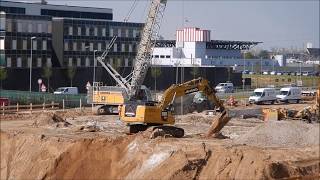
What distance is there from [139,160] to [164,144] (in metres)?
1.73

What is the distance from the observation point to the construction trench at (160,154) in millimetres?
26656

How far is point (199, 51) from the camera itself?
12538cm

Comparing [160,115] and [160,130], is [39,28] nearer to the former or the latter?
[160,115]

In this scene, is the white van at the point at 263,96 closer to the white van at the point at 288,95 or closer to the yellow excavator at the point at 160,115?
the white van at the point at 288,95

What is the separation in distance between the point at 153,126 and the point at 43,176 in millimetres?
6565

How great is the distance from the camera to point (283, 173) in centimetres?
2570

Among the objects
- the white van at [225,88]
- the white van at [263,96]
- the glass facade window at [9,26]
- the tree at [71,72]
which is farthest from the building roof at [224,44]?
the white van at [263,96]

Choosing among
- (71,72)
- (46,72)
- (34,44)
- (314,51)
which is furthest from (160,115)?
(314,51)

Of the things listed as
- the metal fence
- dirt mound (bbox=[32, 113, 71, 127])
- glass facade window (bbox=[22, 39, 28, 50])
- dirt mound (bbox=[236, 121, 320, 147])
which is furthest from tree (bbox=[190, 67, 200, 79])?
dirt mound (bbox=[236, 121, 320, 147])

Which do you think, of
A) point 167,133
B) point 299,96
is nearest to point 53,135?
point 167,133

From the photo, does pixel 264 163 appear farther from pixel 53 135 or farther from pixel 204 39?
pixel 204 39

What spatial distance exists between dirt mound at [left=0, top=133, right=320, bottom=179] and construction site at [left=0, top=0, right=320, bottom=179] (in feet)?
0.14

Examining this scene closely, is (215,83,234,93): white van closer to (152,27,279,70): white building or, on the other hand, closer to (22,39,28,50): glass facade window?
(22,39,28,50): glass facade window

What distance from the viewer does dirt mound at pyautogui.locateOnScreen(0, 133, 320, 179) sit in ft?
86.6
